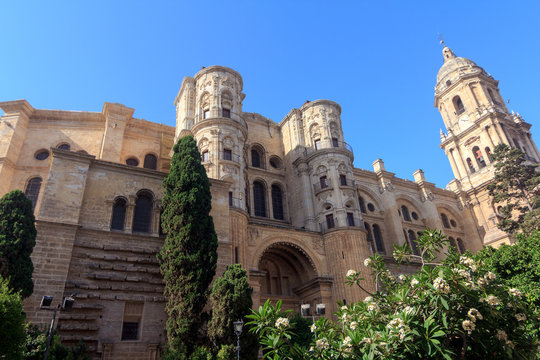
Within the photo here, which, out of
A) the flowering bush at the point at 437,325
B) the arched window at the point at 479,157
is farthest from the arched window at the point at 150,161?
the arched window at the point at 479,157

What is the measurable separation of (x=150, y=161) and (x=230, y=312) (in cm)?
1714

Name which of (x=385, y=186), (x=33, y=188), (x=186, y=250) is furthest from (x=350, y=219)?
(x=33, y=188)

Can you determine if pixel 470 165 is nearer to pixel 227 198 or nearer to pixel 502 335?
pixel 227 198

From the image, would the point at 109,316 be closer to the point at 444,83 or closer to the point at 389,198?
the point at 389,198

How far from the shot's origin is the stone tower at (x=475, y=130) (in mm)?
39094

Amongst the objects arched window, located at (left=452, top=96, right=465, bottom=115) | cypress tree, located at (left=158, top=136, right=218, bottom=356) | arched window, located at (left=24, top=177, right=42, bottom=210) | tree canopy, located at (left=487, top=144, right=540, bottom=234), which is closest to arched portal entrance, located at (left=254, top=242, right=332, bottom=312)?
cypress tree, located at (left=158, top=136, right=218, bottom=356)

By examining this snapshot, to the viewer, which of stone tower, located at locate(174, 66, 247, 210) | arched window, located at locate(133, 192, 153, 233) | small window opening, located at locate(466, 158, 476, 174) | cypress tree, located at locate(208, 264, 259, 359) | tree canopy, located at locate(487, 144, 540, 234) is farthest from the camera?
small window opening, located at locate(466, 158, 476, 174)

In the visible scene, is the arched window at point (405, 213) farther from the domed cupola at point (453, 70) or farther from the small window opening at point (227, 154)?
the domed cupola at point (453, 70)

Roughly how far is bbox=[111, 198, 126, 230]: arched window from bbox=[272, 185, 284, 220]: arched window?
12.4m

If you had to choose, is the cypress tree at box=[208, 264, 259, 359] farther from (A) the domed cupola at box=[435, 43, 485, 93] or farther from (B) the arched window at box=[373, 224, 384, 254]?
(A) the domed cupola at box=[435, 43, 485, 93]

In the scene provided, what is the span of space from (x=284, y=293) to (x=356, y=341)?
60.3ft

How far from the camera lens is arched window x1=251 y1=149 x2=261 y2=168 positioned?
2954cm

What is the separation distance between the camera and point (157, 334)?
15.3m

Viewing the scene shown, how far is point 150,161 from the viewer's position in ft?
92.4
